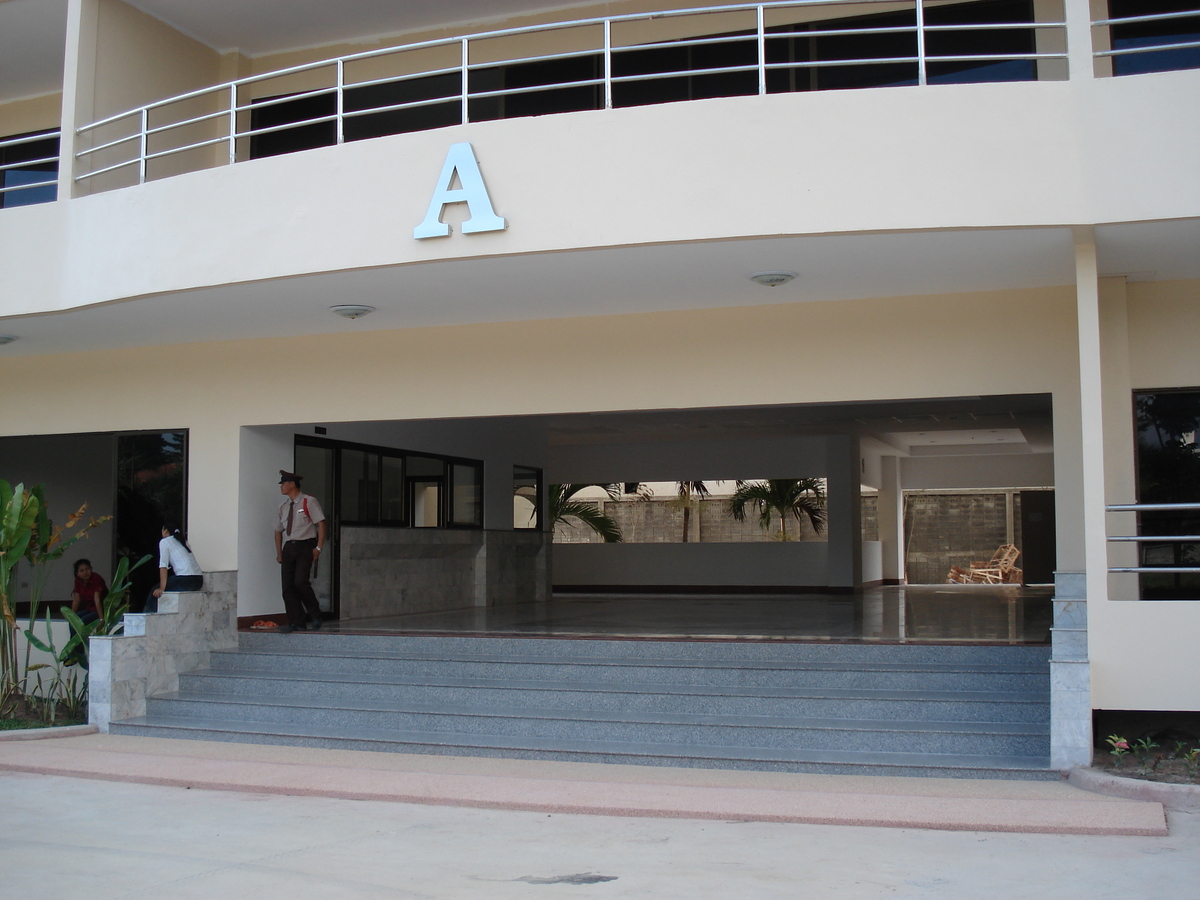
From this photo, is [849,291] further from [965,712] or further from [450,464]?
[450,464]

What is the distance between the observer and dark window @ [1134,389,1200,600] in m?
8.59

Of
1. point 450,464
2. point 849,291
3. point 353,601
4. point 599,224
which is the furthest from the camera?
point 450,464

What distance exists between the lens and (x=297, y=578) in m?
11.1

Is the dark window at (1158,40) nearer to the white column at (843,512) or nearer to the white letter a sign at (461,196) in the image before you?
the white letter a sign at (461,196)

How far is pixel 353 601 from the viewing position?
517 inches

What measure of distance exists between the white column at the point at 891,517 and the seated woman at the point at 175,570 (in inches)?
671

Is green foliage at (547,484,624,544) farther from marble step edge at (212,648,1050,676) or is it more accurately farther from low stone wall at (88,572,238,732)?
marble step edge at (212,648,1050,676)

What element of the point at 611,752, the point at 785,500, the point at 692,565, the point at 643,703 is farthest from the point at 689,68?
the point at 692,565

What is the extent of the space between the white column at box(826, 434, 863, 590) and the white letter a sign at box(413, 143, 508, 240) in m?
13.6

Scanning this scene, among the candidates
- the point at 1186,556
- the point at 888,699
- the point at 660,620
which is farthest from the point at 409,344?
the point at 1186,556

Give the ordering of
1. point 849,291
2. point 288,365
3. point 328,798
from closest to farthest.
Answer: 1. point 328,798
2. point 849,291
3. point 288,365

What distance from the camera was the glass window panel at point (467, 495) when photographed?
50.9 feet

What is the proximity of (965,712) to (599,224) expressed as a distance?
4403 millimetres

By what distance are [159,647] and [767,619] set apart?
6.71m
